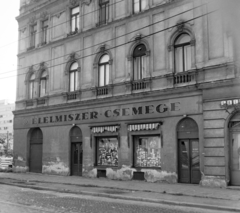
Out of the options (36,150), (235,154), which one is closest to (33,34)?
(36,150)

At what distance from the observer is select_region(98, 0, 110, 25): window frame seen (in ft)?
74.2

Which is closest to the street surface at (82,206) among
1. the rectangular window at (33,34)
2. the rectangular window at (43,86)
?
the rectangular window at (43,86)

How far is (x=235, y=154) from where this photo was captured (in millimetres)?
15992

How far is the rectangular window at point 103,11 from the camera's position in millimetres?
22688

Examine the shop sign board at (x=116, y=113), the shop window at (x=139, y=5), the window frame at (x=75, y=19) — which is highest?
the window frame at (x=75, y=19)

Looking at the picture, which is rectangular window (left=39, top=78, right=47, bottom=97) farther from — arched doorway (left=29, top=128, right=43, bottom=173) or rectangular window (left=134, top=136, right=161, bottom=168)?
rectangular window (left=134, top=136, right=161, bottom=168)

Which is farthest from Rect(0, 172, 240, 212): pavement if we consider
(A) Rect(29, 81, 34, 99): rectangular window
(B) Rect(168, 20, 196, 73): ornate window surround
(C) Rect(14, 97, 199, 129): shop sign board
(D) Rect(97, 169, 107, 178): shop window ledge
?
(A) Rect(29, 81, 34, 99): rectangular window

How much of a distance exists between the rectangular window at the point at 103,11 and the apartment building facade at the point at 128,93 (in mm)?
73

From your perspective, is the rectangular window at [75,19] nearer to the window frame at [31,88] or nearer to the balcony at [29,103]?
the window frame at [31,88]

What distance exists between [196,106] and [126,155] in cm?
541

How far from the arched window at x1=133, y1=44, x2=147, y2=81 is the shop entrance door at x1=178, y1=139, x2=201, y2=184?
480 cm

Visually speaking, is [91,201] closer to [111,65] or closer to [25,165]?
[111,65]

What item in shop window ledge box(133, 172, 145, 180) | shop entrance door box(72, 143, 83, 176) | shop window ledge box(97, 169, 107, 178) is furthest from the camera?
shop entrance door box(72, 143, 83, 176)

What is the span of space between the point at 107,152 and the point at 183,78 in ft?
23.2
